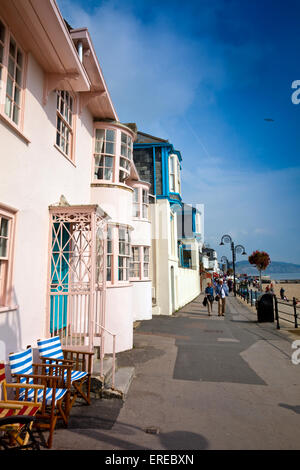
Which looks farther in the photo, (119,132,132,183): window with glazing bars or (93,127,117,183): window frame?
(119,132,132,183): window with glazing bars

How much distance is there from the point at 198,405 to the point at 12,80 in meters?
6.43

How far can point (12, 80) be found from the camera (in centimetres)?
476

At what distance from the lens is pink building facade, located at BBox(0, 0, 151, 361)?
4.56 m

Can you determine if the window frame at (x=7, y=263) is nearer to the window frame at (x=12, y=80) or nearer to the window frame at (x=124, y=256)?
the window frame at (x=12, y=80)

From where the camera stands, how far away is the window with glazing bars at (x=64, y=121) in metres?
6.62

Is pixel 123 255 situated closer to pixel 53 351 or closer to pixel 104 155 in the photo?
pixel 104 155

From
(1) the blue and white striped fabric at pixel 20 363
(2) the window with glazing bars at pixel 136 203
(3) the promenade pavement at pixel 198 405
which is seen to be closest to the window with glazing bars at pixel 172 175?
(2) the window with glazing bars at pixel 136 203

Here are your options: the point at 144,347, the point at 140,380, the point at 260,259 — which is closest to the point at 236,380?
the point at 140,380

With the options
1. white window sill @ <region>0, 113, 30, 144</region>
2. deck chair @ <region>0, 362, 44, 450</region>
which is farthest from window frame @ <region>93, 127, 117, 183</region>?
deck chair @ <region>0, 362, 44, 450</region>

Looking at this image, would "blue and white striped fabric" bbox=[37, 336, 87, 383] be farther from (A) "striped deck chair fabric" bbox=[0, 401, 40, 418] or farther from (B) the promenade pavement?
(A) "striped deck chair fabric" bbox=[0, 401, 40, 418]

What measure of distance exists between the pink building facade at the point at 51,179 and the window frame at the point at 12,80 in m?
0.02

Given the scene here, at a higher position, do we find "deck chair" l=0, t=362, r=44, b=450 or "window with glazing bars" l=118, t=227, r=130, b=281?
"window with glazing bars" l=118, t=227, r=130, b=281

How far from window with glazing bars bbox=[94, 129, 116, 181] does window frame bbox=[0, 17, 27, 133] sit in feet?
12.9

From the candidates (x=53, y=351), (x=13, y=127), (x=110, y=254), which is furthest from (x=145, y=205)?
(x=53, y=351)
